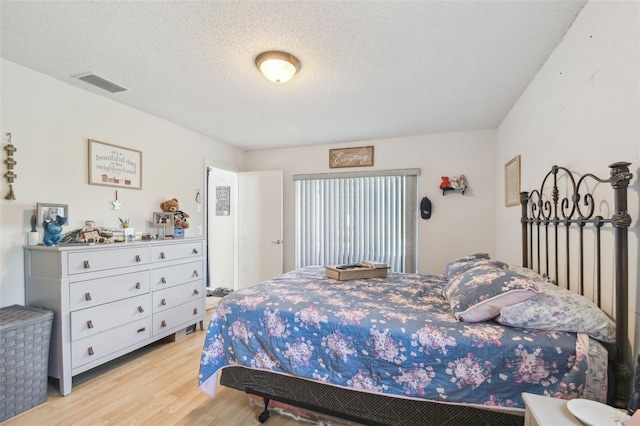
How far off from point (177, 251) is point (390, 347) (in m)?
2.40

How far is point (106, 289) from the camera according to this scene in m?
2.33

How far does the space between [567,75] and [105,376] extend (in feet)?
12.7

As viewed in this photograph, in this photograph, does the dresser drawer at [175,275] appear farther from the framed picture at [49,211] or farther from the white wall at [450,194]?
the white wall at [450,194]

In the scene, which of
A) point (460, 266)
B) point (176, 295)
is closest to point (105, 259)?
point (176, 295)

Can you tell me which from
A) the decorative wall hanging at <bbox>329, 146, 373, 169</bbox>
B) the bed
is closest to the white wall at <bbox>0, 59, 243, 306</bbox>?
the bed

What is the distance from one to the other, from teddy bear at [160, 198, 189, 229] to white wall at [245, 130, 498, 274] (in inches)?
92.9

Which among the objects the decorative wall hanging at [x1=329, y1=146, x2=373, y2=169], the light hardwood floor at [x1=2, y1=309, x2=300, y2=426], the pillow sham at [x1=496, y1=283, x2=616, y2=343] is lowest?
the light hardwood floor at [x1=2, y1=309, x2=300, y2=426]

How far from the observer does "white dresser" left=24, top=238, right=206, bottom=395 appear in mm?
2066

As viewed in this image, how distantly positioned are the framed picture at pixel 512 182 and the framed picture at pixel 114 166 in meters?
3.72

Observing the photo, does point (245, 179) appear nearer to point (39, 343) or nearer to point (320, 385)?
point (39, 343)

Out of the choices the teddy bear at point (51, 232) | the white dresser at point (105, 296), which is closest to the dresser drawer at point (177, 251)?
the white dresser at point (105, 296)

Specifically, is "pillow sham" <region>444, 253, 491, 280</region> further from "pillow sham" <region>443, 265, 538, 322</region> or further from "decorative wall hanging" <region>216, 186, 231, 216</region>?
"decorative wall hanging" <region>216, 186, 231, 216</region>

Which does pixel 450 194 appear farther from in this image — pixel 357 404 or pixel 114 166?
pixel 114 166

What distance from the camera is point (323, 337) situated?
1.60 m
